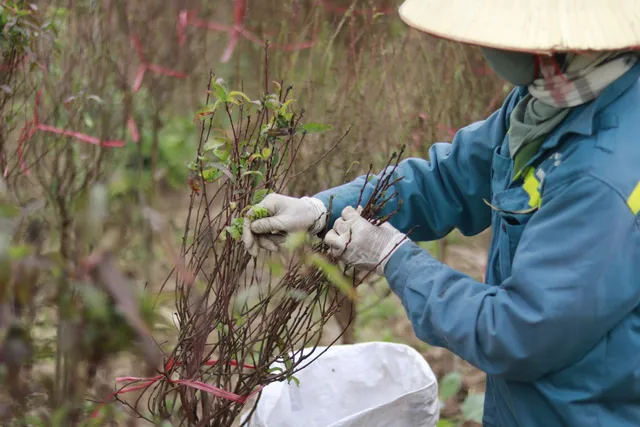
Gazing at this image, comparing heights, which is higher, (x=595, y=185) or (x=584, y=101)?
(x=584, y=101)

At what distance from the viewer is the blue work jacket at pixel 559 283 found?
1.67m

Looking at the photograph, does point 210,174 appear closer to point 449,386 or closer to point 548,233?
point 548,233

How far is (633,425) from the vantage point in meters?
1.89

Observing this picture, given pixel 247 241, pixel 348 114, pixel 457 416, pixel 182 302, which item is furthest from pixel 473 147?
pixel 457 416

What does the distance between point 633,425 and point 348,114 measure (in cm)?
211

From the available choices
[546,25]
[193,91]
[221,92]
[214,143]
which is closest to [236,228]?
[214,143]

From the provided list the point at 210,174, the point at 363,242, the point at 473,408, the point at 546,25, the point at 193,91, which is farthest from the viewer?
the point at 193,91

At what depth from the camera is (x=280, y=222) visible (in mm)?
2016

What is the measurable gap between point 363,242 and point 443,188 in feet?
1.42

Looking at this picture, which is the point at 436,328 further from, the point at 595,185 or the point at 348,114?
the point at 348,114

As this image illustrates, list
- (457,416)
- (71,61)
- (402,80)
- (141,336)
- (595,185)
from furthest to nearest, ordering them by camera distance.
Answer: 1. (402,80)
2. (457,416)
3. (71,61)
4. (595,185)
5. (141,336)

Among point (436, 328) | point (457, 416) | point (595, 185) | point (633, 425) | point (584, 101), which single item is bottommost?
point (457, 416)

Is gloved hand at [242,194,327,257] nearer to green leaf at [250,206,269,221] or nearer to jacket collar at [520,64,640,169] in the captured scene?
green leaf at [250,206,269,221]

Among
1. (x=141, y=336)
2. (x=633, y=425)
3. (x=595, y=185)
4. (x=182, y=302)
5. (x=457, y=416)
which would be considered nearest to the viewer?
(x=141, y=336)
